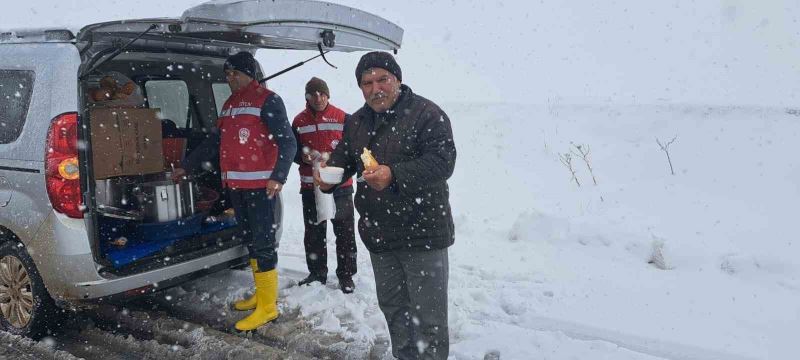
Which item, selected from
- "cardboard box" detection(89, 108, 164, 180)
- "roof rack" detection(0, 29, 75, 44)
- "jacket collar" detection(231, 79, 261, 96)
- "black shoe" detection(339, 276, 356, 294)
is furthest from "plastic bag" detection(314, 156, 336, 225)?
"roof rack" detection(0, 29, 75, 44)

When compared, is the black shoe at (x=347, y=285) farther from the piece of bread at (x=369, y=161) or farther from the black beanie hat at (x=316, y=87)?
the piece of bread at (x=369, y=161)

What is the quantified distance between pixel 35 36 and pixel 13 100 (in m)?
→ 0.44

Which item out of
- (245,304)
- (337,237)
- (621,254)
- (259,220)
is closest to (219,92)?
(337,237)

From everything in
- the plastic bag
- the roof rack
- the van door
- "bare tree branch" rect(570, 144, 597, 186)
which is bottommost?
the plastic bag

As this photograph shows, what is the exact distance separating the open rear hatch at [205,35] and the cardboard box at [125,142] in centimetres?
4

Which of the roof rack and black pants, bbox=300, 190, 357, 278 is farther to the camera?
black pants, bbox=300, 190, 357, 278

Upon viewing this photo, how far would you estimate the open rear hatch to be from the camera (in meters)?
3.14

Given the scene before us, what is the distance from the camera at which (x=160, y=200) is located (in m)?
4.42

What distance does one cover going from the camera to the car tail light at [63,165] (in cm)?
349

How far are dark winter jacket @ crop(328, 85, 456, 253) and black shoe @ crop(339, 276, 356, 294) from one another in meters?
1.74

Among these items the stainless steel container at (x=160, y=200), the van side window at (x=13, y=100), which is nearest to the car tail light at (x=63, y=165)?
the van side window at (x=13, y=100)

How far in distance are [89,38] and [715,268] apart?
5.19 meters

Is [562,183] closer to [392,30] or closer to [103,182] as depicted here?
[392,30]

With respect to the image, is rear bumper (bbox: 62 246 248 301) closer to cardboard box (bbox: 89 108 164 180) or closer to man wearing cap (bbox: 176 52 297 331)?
man wearing cap (bbox: 176 52 297 331)
